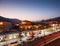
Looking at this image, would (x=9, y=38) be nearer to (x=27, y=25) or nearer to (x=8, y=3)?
(x=27, y=25)

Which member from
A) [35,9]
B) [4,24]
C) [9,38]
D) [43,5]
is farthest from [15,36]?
[43,5]

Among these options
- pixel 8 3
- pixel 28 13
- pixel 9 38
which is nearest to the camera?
pixel 9 38

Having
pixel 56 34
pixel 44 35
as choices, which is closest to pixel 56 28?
pixel 56 34

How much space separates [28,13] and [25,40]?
0.48 m

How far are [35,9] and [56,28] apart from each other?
0.56 meters

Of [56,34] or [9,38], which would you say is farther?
[56,34]

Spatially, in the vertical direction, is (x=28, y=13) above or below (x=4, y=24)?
above

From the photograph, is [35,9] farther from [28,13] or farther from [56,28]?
[56,28]

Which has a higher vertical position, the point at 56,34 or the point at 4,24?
the point at 4,24

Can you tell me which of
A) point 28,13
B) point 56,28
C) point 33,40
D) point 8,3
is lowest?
point 33,40

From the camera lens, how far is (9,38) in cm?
214

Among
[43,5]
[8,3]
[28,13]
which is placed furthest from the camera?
[43,5]

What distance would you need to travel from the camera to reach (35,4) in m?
2.59

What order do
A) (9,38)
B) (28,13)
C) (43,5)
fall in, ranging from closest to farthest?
(9,38) < (28,13) < (43,5)
